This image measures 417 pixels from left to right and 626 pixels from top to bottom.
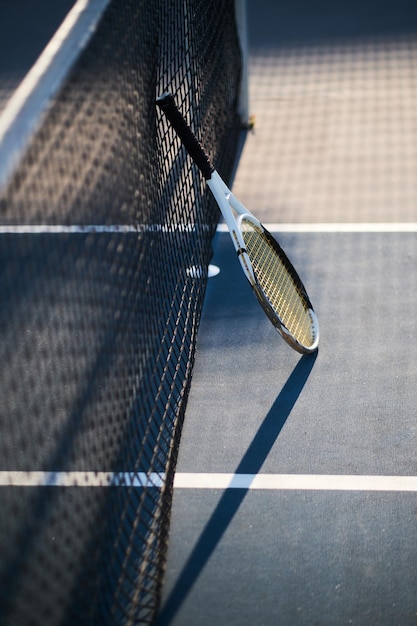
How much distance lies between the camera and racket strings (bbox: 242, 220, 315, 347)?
14.5 feet

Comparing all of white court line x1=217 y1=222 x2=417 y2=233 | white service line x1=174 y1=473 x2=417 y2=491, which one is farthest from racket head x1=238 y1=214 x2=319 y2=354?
white court line x1=217 y1=222 x2=417 y2=233

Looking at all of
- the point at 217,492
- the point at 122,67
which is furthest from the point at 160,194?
the point at 217,492

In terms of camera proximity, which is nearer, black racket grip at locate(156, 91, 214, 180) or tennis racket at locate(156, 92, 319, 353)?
black racket grip at locate(156, 91, 214, 180)

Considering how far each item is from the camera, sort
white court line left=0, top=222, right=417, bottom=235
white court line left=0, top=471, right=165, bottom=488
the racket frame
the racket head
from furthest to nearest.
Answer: white court line left=0, top=222, right=417, bottom=235 → the racket head → the racket frame → white court line left=0, top=471, right=165, bottom=488

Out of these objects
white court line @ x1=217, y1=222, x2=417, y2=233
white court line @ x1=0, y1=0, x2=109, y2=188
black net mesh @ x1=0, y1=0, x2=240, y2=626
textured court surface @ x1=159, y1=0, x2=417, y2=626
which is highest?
white court line @ x1=0, y1=0, x2=109, y2=188

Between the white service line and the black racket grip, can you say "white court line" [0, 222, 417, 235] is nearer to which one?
the black racket grip

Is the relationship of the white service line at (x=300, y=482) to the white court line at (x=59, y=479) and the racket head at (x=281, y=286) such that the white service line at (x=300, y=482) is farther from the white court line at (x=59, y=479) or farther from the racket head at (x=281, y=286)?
the racket head at (x=281, y=286)

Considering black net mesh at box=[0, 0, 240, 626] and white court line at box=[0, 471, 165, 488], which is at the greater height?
black net mesh at box=[0, 0, 240, 626]

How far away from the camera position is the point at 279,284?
4574 mm

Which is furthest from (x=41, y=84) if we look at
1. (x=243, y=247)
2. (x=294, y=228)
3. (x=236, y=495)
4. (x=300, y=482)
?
(x=294, y=228)

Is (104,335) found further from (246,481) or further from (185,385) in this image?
(246,481)

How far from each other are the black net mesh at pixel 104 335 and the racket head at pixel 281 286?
45 cm

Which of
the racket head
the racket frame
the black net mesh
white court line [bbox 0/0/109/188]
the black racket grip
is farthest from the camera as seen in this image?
the racket head

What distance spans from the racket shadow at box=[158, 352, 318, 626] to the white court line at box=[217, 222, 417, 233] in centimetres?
151
